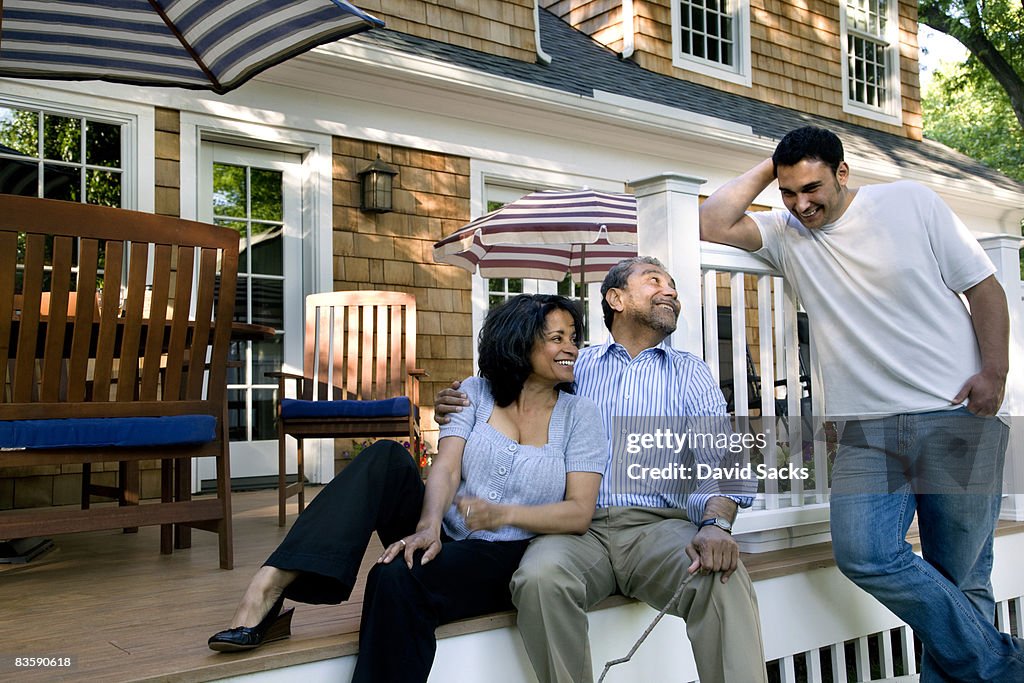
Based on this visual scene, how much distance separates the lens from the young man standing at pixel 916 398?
94.8 inches

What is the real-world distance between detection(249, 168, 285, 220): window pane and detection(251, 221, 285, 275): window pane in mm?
62

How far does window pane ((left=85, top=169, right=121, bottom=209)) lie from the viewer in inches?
182

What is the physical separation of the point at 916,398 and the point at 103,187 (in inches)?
156

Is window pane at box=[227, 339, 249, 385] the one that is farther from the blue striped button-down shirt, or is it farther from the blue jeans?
the blue jeans

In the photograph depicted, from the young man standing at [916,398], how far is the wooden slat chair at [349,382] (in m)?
1.96

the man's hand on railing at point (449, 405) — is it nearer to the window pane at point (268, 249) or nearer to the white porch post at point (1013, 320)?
the white porch post at point (1013, 320)

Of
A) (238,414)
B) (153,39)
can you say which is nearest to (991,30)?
(238,414)

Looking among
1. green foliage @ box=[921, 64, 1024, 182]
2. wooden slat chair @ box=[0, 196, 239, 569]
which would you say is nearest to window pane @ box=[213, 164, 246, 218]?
wooden slat chair @ box=[0, 196, 239, 569]

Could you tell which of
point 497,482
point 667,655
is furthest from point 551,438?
point 667,655

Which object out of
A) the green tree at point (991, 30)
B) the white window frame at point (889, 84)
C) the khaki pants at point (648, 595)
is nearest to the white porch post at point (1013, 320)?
the khaki pants at point (648, 595)

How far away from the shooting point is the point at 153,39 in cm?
340

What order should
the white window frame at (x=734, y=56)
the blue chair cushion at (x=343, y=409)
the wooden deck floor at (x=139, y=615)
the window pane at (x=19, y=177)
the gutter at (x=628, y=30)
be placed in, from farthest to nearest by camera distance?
1. the white window frame at (x=734, y=56)
2. the gutter at (x=628, y=30)
3. the window pane at (x=19, y=177)
4. the blue chair cushion at (x=343, y=409)
5. the wooden deck floor at (x=139, y=615)

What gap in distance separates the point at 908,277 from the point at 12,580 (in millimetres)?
2685

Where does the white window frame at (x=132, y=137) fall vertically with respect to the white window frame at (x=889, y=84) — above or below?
below
